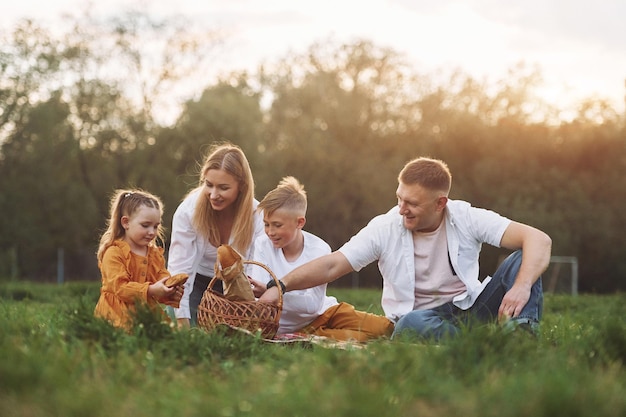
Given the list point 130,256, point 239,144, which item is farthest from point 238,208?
point 239,144

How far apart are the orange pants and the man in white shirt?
103mm

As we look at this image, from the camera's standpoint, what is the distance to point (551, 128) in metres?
28.1

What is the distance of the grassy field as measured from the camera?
2.70m

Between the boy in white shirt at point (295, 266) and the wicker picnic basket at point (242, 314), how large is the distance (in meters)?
0.69

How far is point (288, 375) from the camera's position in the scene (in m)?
3.24

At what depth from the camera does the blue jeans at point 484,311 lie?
502cm

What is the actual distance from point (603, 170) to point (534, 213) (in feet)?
10.7

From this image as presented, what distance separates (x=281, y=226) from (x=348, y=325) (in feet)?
2.88

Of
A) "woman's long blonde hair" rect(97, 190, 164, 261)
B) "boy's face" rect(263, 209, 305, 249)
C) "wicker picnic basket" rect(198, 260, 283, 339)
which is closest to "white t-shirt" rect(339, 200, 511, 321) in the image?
"boy's face" rect(263, 209, 305, 249)

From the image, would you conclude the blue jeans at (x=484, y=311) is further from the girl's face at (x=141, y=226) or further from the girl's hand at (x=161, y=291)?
the girl's face at (x=141, y=226)

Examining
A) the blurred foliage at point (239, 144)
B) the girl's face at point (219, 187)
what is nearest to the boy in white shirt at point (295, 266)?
the girl's face at point (219, 187)

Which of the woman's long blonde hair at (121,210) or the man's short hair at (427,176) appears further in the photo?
the woman's long blonde hair at (121,210)

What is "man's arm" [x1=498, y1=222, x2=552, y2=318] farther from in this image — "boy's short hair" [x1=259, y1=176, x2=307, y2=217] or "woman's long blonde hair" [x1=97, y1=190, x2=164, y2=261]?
"woman's long blonde hair" [x1=97, y1=190, x2=164, y2=261]

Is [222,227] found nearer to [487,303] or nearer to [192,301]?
[192,301]
